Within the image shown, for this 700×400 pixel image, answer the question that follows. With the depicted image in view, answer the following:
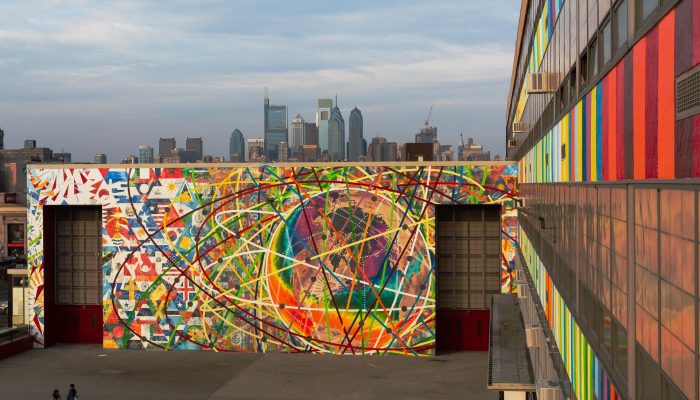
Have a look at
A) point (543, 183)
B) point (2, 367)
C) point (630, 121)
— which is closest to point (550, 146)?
point (543, 183)

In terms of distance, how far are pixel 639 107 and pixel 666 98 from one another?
3.17 feet

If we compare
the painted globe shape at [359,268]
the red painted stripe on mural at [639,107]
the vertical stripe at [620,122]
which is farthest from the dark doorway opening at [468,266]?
the red painted stripe on mural at [639,107]

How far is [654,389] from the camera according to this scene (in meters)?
5.84

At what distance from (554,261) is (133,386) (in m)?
20.6

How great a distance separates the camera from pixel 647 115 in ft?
21.6

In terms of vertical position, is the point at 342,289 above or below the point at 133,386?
above

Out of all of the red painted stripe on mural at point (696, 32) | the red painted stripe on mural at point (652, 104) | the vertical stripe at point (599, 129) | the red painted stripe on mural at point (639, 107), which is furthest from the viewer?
the vertical stripe at point (599, 129)

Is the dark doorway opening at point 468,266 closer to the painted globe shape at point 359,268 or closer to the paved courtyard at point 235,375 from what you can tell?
the painted globe shape at point 359,268

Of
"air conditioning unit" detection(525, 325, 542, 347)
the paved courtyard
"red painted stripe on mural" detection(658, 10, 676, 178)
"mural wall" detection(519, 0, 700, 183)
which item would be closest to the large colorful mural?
the paved courtyard

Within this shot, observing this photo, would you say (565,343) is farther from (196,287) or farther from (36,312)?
(36,312)

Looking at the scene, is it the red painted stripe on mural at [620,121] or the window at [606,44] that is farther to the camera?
the window at [606,44]

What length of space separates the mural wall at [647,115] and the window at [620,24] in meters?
0.23

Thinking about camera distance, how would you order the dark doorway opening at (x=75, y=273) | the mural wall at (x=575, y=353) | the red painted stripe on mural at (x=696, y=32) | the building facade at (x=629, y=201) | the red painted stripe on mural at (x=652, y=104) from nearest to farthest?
the red painted stripe on mural at (x=696, y=32) → the building facade at (x=629, y=201) → the red painted stripe on mural at (x=652, y=104) → the mural wall at (x=575, y=353) → the dark doorway opening at (x=75, y=273)

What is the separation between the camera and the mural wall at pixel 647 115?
5293mm
